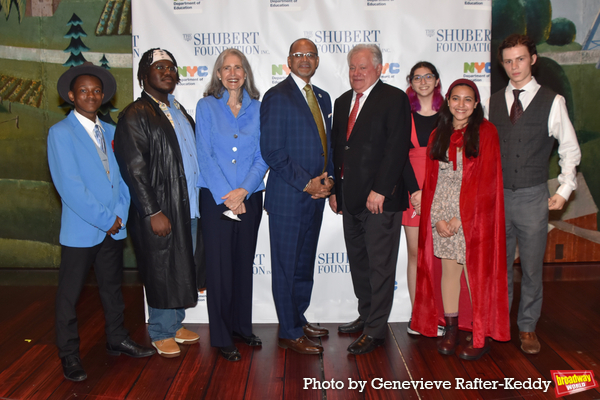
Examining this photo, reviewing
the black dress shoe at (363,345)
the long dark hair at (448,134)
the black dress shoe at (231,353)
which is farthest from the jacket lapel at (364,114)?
the black dress shoe at (231,353)

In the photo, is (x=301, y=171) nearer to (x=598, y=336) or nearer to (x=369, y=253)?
(x=369, y=253)

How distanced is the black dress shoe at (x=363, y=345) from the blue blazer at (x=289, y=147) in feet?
3.13

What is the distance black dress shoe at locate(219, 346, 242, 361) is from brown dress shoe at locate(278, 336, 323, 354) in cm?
35

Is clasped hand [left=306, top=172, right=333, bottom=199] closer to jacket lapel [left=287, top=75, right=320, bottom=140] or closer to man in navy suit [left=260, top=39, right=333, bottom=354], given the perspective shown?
man in navy suit [left=260, top=39, right=333, bottom=354]

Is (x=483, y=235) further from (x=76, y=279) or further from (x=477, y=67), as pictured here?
(x=76, y=279)

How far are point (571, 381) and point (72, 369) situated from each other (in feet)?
9.68

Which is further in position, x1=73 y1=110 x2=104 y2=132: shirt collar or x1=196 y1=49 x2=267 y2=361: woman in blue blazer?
x1=196 y1=49 x2=267 y2=361: woman in blue blazer

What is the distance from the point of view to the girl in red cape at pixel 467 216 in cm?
283

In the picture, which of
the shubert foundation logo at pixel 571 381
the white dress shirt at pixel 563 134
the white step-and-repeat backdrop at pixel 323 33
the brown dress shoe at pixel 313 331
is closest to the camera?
the shubert foundation logo at pixel 571 381

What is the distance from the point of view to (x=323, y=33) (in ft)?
11.8

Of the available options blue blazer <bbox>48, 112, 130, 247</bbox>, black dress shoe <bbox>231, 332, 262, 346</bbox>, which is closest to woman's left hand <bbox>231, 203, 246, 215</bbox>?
blue blazer <bbox>48, 112, 130, 247</bbox>

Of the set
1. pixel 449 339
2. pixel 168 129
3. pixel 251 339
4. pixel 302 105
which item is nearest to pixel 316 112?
pixel 302 105

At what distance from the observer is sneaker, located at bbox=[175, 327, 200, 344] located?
10.7ft

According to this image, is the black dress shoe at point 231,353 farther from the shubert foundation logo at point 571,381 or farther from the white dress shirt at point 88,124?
the shubert foundation logo at point 571,381
